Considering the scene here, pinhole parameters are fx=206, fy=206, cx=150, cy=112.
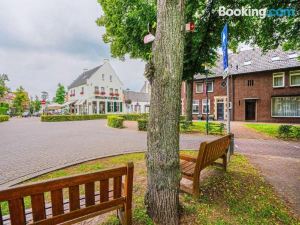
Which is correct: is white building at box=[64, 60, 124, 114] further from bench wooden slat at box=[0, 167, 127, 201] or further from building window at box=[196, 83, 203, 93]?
bench wooden slat at box=[0, 167, 127, 201]

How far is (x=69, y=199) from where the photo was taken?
7.66 ft

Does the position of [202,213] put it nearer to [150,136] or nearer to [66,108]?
[150,136]

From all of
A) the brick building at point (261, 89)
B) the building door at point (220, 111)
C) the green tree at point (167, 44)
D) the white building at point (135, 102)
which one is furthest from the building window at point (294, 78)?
the white building at point (135, 102)

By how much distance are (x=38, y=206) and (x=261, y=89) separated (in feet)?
90.1

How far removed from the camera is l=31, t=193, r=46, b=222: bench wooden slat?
2.04m

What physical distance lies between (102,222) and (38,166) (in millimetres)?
4336

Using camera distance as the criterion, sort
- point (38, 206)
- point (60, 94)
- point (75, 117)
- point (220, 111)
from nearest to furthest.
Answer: point (38, 206) < point (220, 111) < point (75, 117) < point (60, 94)

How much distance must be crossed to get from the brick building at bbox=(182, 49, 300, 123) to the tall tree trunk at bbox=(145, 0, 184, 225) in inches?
869

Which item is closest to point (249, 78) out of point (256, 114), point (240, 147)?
point (256, 114)

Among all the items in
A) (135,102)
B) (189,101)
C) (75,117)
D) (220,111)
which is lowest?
(75,117)

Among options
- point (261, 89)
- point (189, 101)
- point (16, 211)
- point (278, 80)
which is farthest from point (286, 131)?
point (278, 80)

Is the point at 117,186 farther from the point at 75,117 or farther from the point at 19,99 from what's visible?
the point at 19,99

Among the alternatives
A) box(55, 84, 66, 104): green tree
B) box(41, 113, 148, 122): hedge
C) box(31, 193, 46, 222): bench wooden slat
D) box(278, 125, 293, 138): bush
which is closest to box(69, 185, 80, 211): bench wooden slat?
box(31, 193, 46, 222): bench wooden slat

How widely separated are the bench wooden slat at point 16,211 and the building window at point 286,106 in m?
27.4
